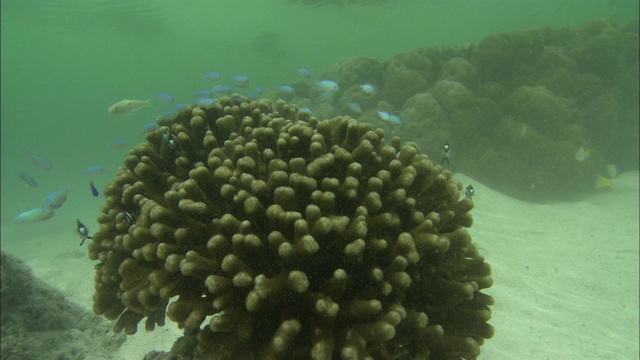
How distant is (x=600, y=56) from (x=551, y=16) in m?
73.9

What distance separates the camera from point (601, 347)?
4.46m

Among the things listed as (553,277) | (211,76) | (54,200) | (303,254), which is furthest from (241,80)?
(303,254)

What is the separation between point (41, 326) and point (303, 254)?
5.28 metres

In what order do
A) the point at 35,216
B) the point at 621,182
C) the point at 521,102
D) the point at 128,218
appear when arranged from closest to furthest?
the point at 128,218
the point at 35,216
the point at 521,102
the point at 621,182

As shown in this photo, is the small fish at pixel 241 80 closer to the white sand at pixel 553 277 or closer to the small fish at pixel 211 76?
the small fish at pixel 211 76

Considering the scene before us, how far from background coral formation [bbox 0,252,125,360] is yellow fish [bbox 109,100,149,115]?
4.42 metres

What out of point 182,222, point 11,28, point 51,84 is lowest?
point 51,84

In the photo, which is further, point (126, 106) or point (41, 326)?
point (126, 106)

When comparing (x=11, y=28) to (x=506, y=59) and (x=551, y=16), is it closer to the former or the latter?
(x=506, y=59)

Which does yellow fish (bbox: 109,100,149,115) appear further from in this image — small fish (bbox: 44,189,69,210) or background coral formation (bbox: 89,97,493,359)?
background coral formation (bbox: 89,97,493,359)

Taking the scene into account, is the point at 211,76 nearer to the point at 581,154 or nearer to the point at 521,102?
the point at 521,102

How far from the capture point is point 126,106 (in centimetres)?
862

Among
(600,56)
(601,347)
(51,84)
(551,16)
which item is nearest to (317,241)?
(601,347)

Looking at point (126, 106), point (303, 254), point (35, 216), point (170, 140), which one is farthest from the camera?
point (126, 106)
